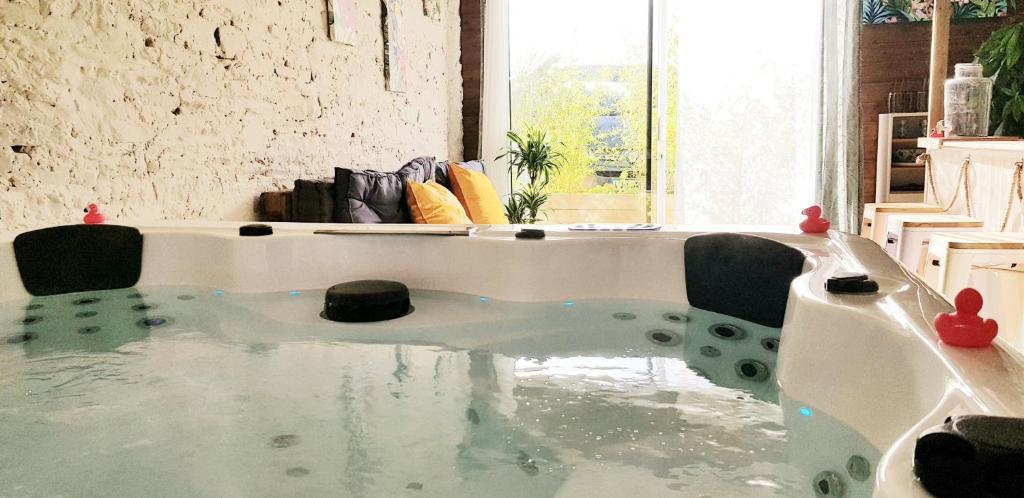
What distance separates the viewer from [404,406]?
1192 millimetres

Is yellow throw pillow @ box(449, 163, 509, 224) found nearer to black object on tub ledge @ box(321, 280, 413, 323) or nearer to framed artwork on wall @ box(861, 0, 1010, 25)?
black object on tub ledge @ box(321, 280, 413, 323)

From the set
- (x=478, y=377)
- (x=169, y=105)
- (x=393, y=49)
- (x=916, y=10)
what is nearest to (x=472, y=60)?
(x=393, y=49)

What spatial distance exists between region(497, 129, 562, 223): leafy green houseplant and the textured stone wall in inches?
64.8

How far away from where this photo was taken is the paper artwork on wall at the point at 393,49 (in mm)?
4312

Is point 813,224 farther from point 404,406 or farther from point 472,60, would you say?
point 472,60

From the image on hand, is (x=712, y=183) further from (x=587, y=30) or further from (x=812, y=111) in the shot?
(x=587, y=30)

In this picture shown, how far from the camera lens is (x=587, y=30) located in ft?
18.7

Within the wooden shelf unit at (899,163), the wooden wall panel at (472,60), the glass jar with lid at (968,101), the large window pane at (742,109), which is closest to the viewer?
the glass jar with lid at (968,101)

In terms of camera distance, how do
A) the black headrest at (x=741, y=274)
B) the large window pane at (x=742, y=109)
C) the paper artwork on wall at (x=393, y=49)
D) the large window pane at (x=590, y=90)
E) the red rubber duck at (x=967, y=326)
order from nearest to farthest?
the red rubber duck at (x=967, y=326), the black headrest at (x=741, y=274), the paper artwork on wall at (x=393, y=49), the large window pane at (x=742, y=109), the large window pane at (x=590, y=90)

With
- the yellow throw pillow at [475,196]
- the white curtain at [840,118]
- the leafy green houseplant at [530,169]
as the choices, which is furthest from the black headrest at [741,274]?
the white curtain at [840,118]

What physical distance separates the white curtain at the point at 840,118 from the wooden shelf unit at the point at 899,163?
15cm

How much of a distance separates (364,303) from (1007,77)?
442 cm

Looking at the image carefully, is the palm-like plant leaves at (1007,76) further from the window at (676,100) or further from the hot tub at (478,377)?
the hot tub at (478,377)

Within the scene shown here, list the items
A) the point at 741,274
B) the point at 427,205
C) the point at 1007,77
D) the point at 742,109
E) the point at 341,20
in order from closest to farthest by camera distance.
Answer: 1. the point at 741,274
2. the point at 427,205
3. the point at 341,20
4. the point at 1007,77
5. the point at 742,109
